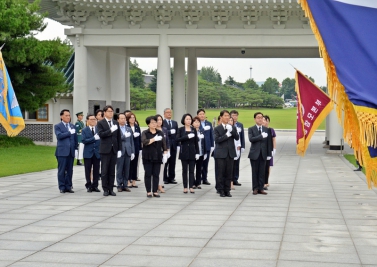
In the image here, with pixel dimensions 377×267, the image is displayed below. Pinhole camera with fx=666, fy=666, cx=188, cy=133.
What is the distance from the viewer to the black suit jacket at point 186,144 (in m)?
13.6

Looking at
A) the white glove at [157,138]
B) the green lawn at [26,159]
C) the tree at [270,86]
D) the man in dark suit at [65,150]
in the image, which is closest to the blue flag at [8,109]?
the man in dark suit at [65,150]

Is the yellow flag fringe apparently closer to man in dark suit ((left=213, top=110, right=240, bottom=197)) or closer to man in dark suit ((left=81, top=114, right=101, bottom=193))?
man in dark suit ((left=213, top=110, right=240, bottom=197))

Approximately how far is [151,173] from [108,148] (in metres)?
0.98

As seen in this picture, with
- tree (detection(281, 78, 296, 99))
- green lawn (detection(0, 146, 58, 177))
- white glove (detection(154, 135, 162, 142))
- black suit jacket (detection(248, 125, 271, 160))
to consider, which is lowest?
green lawn (detection(0, 146, 58, 177))

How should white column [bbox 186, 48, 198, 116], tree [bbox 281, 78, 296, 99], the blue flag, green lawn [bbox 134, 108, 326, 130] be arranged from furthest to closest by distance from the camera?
tree [bbox 281, 78, 296, 99], green lawn [bbox 134, 108, 326, 130], white column [bbox 186, 48, 198, 116], the blue flag

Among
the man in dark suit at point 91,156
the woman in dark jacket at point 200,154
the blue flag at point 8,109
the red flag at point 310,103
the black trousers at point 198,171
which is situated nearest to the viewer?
the blue flag at point 8,109

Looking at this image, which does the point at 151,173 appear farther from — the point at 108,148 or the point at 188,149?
the point at 188,149

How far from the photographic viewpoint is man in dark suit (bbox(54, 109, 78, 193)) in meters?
13.5

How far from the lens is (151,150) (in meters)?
12.9

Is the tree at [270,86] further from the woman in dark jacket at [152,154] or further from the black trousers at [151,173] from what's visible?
the black trousers at [151,173]

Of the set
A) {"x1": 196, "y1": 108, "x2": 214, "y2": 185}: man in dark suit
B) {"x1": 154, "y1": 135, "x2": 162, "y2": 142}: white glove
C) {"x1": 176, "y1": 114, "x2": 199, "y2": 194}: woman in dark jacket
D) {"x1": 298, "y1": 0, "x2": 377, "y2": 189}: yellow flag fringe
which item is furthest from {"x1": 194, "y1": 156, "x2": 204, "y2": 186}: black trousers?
{"x1": 298, "y1": 0, "x2": 377, "y2": 189}: yellow flag fringe

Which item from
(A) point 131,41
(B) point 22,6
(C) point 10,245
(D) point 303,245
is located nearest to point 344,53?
(D) point 303,245

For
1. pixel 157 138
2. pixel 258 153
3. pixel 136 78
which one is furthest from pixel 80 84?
pixel 136 78

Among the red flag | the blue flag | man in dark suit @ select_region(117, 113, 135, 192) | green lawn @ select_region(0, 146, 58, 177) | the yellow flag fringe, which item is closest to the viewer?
the yellow flag fringe
